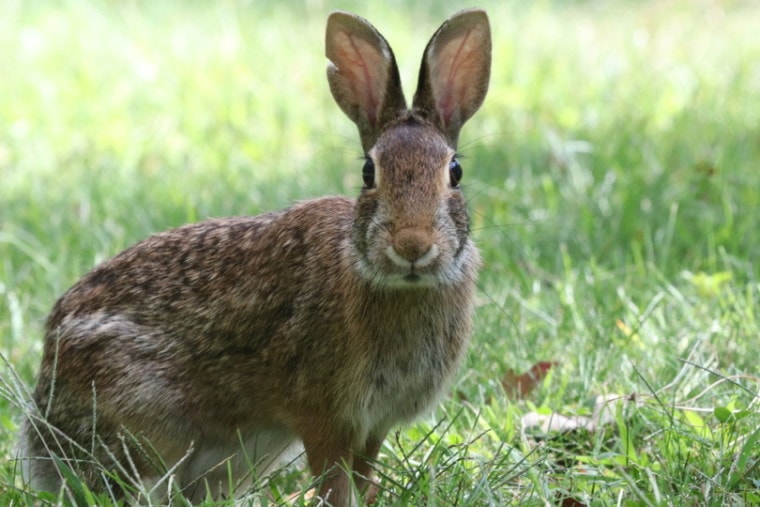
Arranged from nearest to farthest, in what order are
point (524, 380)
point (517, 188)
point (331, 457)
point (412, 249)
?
point (412, 249) < point (331, 457) < point (524, 380) < point (517, 188)

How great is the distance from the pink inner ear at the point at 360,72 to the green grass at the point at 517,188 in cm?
63

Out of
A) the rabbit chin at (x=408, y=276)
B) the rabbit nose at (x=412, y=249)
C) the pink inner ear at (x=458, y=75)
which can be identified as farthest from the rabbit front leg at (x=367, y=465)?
the pink inner ear at (x=458, y=75)

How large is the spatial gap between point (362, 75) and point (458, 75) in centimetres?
31

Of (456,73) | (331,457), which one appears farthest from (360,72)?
(331,457)

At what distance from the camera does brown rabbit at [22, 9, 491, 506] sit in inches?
149

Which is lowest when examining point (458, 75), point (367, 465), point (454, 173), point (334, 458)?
point (367, 465)

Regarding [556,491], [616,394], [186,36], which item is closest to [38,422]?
[556,491]

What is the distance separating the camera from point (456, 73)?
13.2ft

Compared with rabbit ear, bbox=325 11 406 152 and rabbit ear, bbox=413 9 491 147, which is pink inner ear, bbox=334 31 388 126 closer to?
rabbit ear, bbox=325 11 406 152

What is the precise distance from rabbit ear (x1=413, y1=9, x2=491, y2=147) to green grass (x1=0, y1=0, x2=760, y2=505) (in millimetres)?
→ 473

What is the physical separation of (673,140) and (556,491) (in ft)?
12.3

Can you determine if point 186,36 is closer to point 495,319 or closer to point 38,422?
point 495,319

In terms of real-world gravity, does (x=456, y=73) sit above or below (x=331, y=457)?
above

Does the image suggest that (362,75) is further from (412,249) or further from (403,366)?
(403,366)
